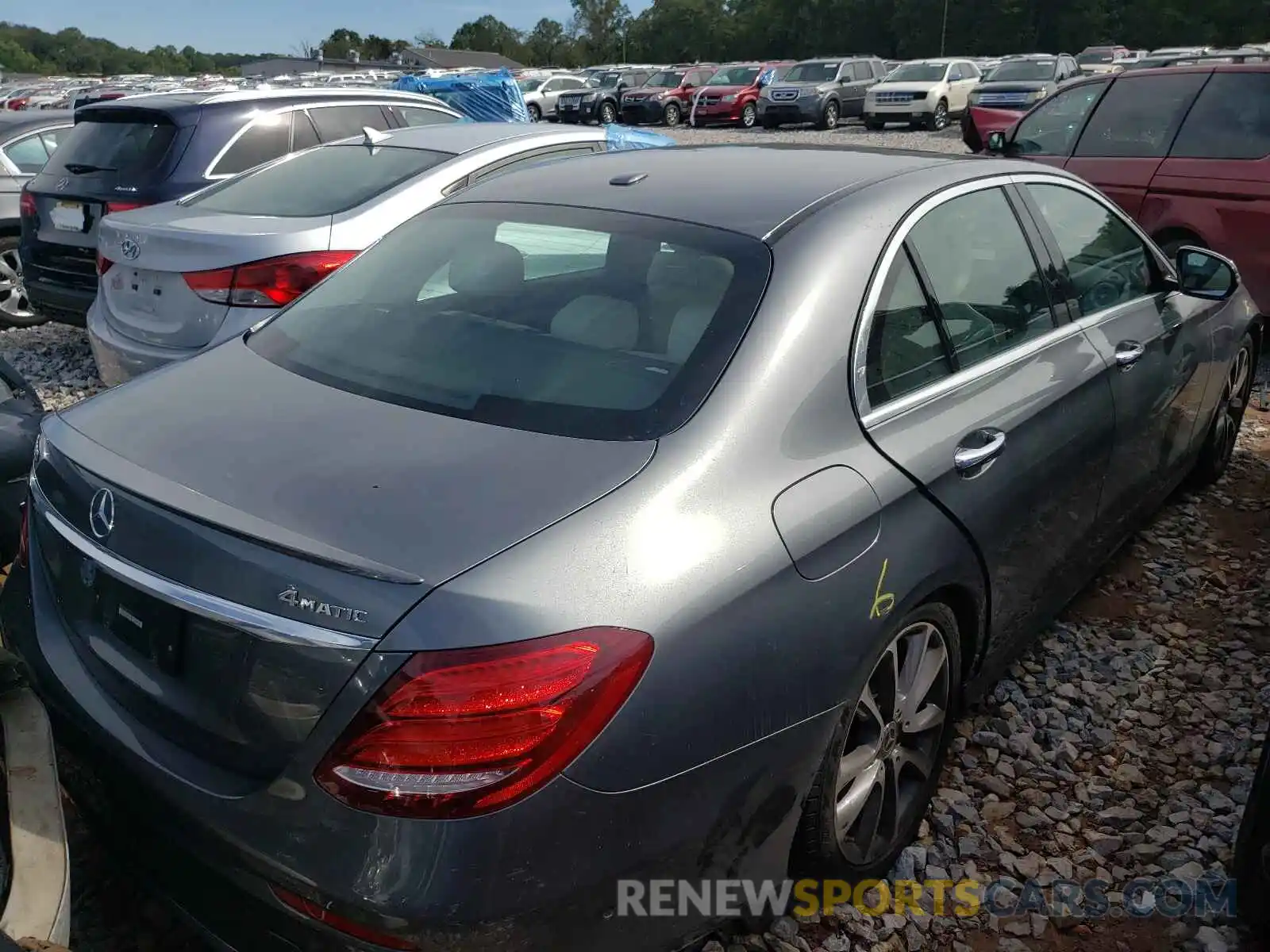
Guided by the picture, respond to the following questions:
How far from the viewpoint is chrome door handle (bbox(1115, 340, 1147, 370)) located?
328 centimetres

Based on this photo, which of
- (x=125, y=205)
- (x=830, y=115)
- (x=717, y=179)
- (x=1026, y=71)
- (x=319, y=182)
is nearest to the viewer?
(x=717, y=179)

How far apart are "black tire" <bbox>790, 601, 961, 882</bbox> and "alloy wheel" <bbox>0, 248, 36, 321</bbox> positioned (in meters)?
7.29

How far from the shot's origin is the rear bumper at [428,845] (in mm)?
1577

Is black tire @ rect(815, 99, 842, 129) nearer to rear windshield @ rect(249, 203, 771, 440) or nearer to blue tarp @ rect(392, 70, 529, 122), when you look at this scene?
blue tarp @ rect(392, 70, 529, 122)

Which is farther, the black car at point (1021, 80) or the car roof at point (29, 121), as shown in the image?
the black car at point (1021, 80)

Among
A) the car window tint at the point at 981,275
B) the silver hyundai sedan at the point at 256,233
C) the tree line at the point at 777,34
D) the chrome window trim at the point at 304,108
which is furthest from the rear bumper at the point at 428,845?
the tree line at the point at 777,34

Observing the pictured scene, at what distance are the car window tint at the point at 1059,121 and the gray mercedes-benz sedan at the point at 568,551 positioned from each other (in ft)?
17.3

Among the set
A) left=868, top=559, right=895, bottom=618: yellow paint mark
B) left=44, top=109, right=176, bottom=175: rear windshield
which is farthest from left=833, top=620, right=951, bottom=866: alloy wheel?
left=44, top=109, right=176, bottom=175: rear windshield

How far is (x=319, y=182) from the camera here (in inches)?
213

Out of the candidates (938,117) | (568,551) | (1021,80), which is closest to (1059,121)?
(568,551)

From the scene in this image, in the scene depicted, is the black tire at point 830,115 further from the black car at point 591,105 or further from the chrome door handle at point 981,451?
the chrome door handle at point 981,451

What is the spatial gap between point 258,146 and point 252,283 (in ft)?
7.91

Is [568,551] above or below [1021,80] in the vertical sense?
above

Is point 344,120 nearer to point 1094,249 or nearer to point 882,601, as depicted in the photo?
point 1094,249
